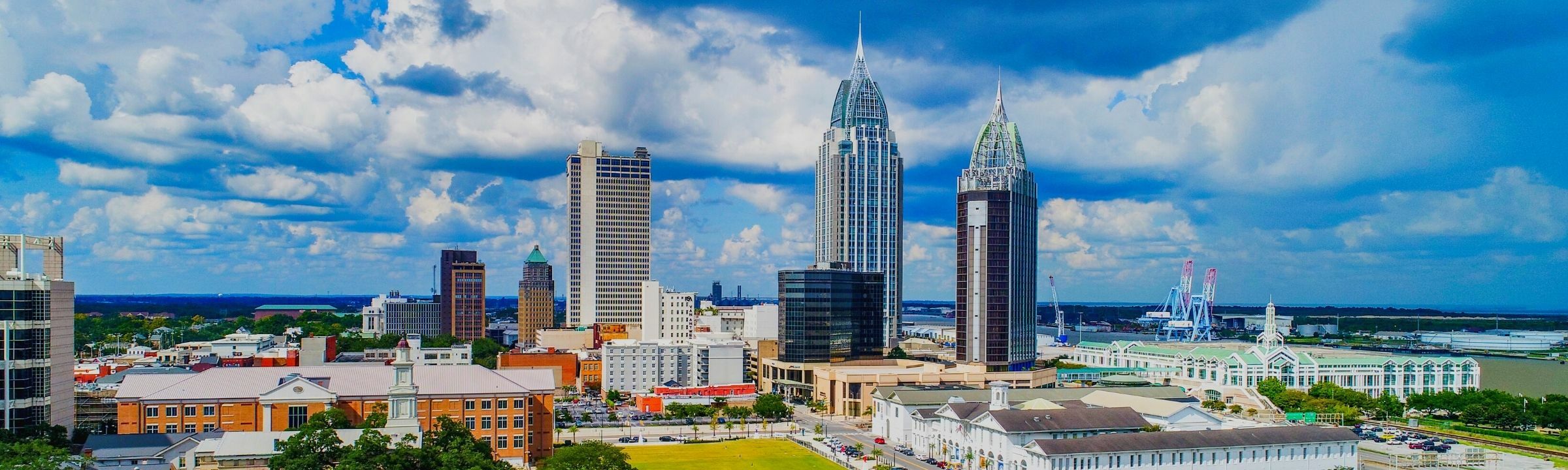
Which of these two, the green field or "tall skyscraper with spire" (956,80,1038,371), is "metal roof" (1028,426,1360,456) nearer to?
the green field

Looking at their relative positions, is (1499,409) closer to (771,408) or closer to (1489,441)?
(1489,441)

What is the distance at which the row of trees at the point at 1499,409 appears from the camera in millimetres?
102188

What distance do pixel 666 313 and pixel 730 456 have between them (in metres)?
95.4

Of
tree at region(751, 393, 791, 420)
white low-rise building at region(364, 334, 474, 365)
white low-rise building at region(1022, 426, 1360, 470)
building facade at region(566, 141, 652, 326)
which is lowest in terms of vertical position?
tree at region(751, 393, 791, 420)

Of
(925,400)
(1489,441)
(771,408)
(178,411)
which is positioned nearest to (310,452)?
(178,411)

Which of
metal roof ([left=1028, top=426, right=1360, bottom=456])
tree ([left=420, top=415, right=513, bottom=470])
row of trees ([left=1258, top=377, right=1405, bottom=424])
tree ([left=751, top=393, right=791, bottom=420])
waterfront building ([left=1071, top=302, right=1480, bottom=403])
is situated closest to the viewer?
tree ([left=420, top=415, right=513, bottom=470])

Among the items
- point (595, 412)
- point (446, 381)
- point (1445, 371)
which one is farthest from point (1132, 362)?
point (446, 381)

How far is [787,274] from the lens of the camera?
138625mm

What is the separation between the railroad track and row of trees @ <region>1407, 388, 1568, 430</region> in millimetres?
5498

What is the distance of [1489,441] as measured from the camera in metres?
95.4

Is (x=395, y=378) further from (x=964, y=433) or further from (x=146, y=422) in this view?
(x=964, y=433)

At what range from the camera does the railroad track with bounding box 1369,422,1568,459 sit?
8712 cm

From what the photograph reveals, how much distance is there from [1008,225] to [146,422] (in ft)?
299

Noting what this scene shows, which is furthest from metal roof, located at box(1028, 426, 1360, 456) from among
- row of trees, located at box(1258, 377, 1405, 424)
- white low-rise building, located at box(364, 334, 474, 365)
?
white low-rise building, located at box(364, 334, 474, 365)
